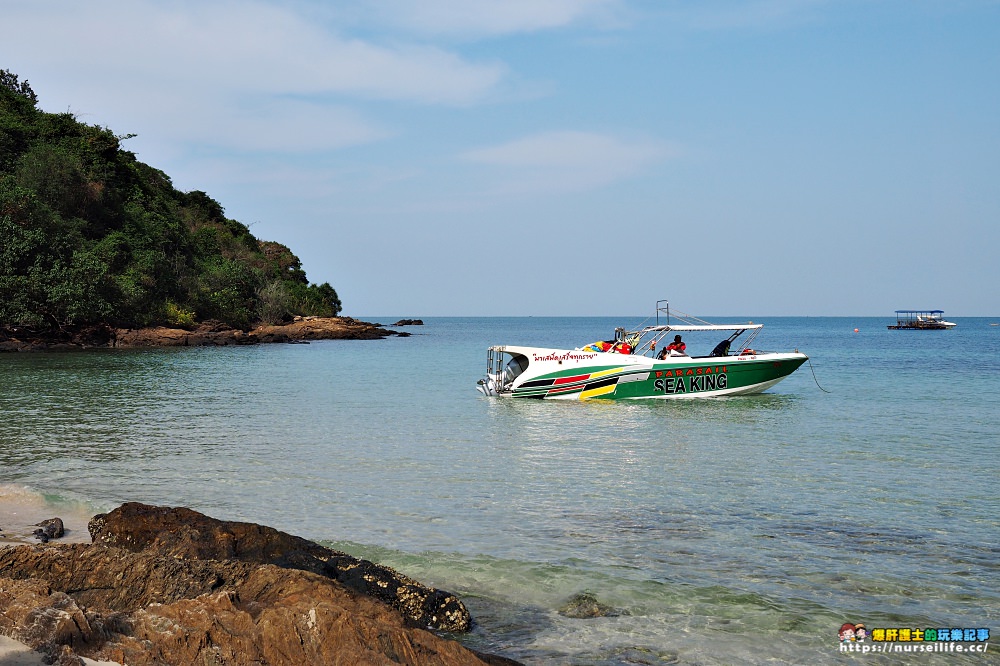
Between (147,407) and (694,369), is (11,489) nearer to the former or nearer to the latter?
(147,407)

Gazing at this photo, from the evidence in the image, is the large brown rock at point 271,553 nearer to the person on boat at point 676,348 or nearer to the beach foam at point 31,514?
the beach foam at point 31,514

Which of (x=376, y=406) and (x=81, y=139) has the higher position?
(x=81, y=139)

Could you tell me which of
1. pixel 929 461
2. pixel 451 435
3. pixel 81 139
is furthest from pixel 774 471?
pixel 81 139

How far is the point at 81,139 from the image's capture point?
5966 centimetres

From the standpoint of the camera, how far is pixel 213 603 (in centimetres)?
498

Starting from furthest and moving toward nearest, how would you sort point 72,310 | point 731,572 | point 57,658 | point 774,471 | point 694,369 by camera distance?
→ 1. point 72,310
2. point 694,369
3. point 774,471
4. point 731,572
5. point 57,658

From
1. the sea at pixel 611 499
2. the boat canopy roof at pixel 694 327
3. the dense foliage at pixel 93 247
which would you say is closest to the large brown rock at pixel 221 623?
the sea at pixel 611 499

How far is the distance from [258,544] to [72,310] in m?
47.8

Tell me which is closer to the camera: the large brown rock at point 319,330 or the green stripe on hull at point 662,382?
the green stripe on hull at point 662,382

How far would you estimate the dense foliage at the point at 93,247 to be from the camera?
46719mm

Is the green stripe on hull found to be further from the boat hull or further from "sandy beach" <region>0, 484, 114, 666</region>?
"sandy beach" <region>0, 484, 114, 666</region>

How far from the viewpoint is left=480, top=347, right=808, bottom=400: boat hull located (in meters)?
25.2

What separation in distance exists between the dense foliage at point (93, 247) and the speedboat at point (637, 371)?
34.1m

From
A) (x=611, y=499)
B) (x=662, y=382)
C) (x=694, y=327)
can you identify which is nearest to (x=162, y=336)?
(x=662, y=382)
